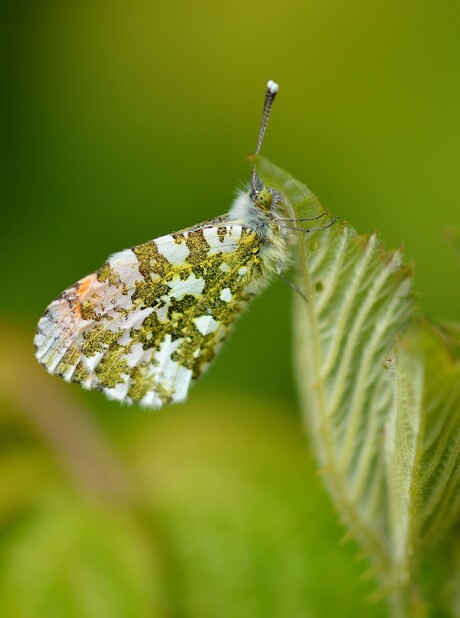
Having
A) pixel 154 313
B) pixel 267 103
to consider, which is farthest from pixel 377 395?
pixel 267 103

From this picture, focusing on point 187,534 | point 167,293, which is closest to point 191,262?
point 167,293

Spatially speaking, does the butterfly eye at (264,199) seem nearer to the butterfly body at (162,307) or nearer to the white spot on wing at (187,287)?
the butterfly body at (162,307)

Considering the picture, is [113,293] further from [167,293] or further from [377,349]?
[377,349]

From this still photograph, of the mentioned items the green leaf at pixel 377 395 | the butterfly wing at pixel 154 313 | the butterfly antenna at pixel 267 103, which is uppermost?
the butterfly antenna at pixel 267 103

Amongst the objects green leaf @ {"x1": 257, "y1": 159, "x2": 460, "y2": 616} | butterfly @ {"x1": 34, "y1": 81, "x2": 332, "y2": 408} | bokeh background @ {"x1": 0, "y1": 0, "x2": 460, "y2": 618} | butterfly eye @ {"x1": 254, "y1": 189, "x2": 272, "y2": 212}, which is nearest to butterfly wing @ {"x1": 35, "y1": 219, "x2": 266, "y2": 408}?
butterfly @ {"x1": 34, "y1": 81, "x2": 332, "y2": 408}

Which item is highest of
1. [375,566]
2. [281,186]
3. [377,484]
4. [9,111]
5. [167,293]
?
[9,111]

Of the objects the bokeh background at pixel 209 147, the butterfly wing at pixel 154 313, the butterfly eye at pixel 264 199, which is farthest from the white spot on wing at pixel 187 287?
the bokeh background at pixel 209 147

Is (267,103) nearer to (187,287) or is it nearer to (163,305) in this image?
(187,287)
